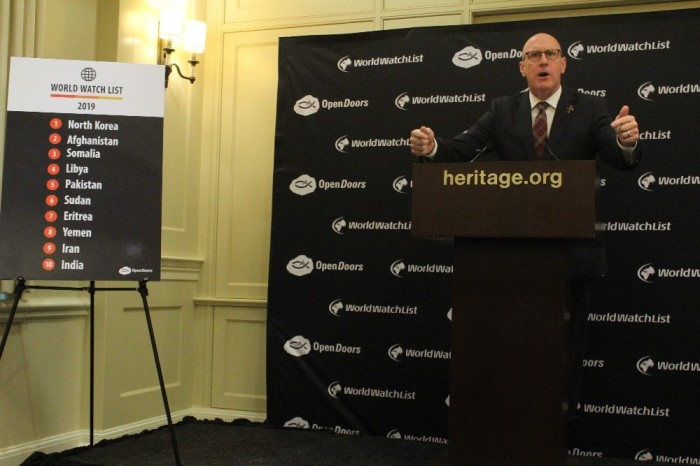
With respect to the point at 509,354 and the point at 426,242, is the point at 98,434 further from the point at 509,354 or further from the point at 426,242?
the point at 509,354

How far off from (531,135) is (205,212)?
7.33 ft

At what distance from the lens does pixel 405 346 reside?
4.56 m

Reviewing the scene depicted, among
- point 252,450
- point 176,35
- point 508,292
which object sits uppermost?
point 176,35

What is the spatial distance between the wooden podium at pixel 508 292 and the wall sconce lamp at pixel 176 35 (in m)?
2.21

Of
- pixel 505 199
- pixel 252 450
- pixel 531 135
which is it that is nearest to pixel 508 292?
pixel 505 199

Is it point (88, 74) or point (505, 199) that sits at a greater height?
point (88, 74)

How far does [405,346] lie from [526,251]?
1.65 m

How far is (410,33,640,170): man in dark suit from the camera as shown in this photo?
372 centimetres

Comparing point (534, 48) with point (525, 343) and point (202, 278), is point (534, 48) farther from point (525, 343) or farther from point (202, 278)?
point (202, 278)

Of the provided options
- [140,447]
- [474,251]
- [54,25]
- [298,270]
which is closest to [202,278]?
[298,270]

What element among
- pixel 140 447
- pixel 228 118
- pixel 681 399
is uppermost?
pixel 228 118

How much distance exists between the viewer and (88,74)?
3.45m

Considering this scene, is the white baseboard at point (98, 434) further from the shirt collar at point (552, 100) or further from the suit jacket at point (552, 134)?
the shirt collar at point (552, 100)

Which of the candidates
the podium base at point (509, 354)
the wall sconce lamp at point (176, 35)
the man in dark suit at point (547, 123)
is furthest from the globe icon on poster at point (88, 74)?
the podium base at point (509, 354)
